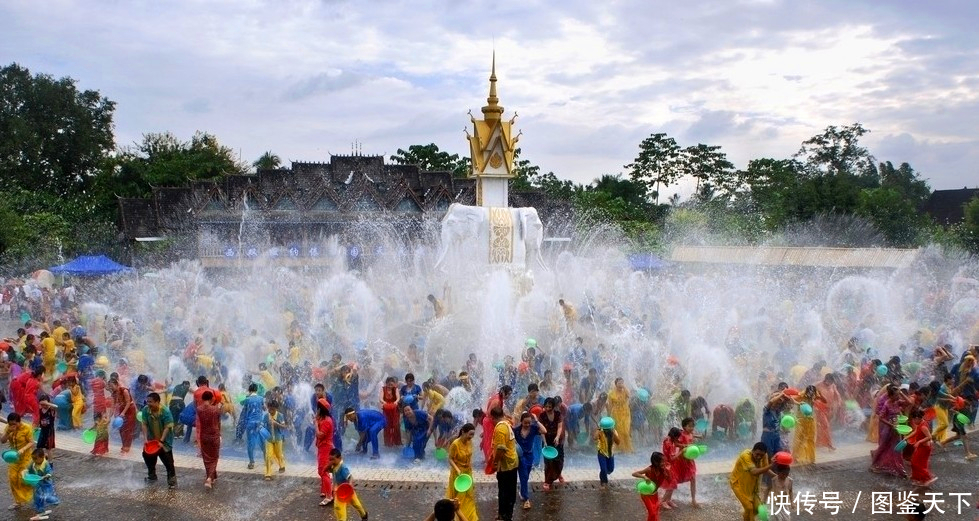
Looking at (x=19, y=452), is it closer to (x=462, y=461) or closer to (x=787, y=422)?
(x=462, y=461)

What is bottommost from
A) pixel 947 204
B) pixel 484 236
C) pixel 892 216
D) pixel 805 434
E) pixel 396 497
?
pixel 396 497

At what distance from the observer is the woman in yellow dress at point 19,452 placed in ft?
28.0

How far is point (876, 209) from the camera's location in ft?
133

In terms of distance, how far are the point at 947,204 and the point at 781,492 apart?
6856cm

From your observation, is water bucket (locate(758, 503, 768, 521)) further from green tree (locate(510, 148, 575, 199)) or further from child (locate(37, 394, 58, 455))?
green tree (locate(510, 148, 575, 199))

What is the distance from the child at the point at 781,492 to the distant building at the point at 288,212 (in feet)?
107

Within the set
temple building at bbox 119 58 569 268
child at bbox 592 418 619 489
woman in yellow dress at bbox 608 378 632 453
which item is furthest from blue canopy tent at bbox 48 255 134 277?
child at bbox 592 418 619 489

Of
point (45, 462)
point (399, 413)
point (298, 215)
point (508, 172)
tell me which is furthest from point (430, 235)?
point (45, 462)

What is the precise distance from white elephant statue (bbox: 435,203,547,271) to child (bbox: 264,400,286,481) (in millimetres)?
7808

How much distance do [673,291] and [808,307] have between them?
15.4ft

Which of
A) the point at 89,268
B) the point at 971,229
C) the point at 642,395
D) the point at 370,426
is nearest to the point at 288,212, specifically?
the point at 89,268

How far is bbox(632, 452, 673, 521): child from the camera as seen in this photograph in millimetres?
7727

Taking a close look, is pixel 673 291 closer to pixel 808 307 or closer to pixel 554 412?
pixel 808 307

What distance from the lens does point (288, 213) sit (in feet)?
129
